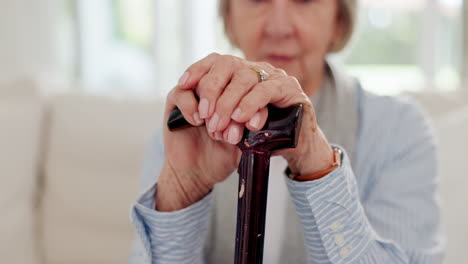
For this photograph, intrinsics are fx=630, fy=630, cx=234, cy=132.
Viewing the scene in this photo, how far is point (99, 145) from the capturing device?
1593 mm

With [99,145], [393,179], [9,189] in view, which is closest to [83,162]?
[99,145]

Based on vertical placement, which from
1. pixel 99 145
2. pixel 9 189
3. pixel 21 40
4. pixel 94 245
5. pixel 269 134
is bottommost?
pixel 94 245

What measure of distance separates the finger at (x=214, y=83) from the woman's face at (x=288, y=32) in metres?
0.37

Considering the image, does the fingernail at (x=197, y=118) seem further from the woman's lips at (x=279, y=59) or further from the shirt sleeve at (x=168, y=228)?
the woman's lips at (x=279, y=59)

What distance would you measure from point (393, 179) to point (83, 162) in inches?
33.1

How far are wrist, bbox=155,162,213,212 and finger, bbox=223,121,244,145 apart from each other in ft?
0.71

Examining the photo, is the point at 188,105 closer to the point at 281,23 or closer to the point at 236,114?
the point at 236,114

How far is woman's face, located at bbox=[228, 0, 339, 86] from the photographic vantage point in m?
1.09

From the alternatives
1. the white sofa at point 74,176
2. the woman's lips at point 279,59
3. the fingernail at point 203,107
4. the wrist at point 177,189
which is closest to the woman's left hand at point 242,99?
the fingernail at point 203,107

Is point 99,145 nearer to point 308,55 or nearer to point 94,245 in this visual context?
point 94,245

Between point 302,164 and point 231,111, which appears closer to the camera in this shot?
point 231,111

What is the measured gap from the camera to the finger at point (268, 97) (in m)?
Answer: 0.64

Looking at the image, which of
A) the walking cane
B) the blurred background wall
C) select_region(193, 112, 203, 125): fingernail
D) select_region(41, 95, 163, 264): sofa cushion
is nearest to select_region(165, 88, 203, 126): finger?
select_region(193, 112, 203, 125): fingernail

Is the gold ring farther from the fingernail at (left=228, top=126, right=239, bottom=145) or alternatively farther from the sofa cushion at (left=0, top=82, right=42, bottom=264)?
the sofa cushion at (left=0, top=82, right=42, bottom=264)
